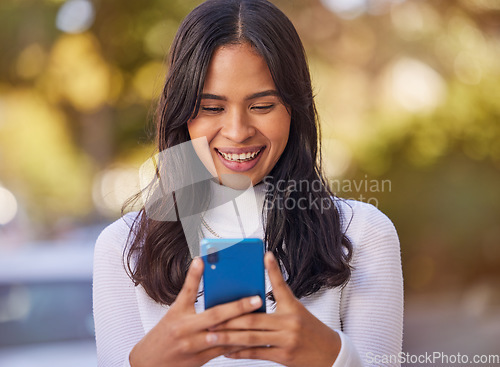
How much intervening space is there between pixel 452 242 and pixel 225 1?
20.9 ft

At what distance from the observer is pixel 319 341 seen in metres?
1.32

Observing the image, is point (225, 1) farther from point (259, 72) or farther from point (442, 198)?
point (442, 198)

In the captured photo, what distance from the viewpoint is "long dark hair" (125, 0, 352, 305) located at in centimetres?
163

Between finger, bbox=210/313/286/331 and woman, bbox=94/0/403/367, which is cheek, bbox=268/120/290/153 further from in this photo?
finger, bbox=210/313/286/331

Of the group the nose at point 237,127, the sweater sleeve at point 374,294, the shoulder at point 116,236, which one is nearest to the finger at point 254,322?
the sweater sleeve at point 374,294

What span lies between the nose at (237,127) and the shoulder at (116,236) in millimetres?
443

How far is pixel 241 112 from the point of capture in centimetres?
159

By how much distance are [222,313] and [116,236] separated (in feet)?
2.25

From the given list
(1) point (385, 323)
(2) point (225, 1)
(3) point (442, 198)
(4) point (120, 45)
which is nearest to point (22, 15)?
(4) point (120, 45)

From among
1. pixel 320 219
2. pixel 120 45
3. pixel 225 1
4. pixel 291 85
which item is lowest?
pixel 320 219

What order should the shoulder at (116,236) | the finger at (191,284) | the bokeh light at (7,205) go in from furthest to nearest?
1. the bokeh light at (7,205)
2. the shoulder at (116,236)
3. the finger at (191,284)

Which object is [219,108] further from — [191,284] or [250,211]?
[191,284]

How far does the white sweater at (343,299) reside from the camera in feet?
5.38

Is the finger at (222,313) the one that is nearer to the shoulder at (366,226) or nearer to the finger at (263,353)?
the finger at (263,353)
